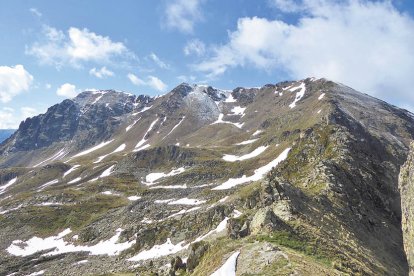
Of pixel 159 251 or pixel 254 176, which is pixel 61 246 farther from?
pixel 254 176

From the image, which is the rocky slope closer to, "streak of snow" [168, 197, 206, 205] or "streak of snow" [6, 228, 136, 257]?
"streak of snow" [6, 228, 136, 257]

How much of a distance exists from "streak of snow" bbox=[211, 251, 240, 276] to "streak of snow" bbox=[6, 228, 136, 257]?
63408mm

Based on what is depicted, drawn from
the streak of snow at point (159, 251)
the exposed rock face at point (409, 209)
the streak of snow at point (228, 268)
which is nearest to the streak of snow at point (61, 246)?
the streak of snow at point (159, 251)

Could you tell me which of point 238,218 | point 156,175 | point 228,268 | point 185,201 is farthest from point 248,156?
point 228,268

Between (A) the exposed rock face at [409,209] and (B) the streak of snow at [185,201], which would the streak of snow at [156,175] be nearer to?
(B) the streak of snow at [185,201]

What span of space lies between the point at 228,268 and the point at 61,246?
91.6 m

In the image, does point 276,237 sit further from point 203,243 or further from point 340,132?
point 340,132

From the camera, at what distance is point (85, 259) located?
287 ft

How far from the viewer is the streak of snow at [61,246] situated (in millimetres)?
88375

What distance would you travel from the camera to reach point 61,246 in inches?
4124

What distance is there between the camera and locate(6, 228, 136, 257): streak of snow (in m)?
88.4

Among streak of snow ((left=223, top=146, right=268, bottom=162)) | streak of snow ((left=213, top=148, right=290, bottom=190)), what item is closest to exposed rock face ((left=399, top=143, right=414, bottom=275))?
streak of snow ((left=213, top=148, right=290, bottom=190))

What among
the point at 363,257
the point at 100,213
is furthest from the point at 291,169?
the point at 100,213

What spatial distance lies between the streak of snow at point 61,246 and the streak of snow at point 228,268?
6341 cm
